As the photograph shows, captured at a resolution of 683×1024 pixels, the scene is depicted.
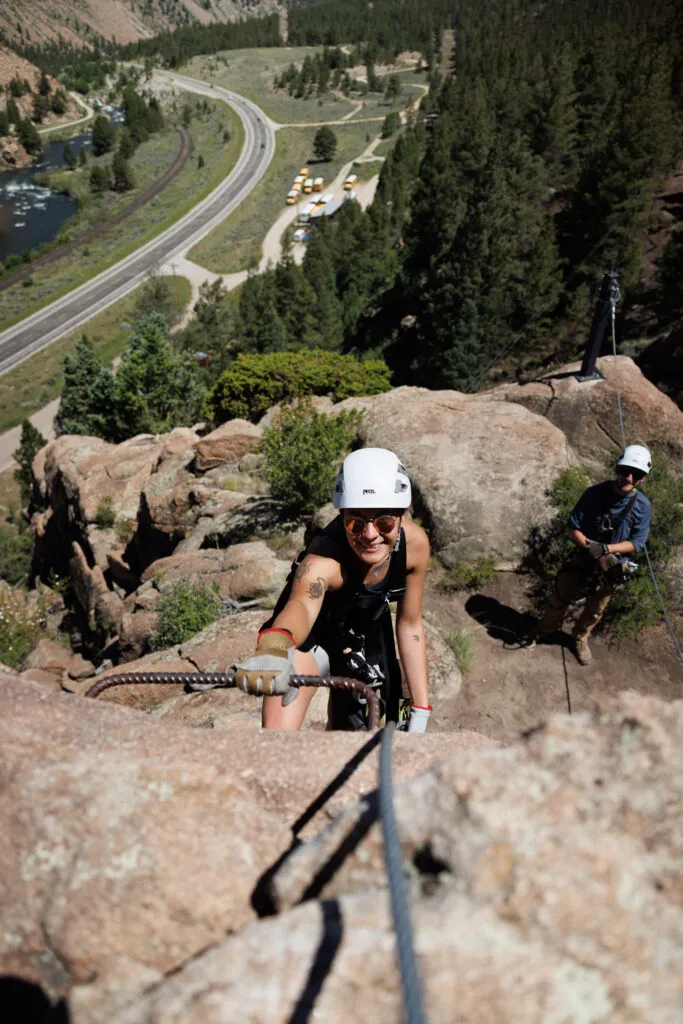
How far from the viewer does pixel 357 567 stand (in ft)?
14.2

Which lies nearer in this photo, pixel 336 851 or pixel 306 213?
pixel 336 851

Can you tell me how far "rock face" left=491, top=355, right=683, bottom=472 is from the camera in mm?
11219

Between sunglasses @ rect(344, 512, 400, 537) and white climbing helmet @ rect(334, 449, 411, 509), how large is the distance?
0.07 metres

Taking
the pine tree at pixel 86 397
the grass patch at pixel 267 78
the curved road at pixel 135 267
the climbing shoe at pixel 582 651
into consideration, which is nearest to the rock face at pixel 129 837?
the climbing shoe at pixel 582 651

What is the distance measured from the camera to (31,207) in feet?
370

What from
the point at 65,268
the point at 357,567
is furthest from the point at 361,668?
the point at 65,268

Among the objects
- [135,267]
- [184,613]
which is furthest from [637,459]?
[135,267]

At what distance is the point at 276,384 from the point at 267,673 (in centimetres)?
1817

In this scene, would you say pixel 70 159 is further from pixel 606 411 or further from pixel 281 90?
pixel 606 411

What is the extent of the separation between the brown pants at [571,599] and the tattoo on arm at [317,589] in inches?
181

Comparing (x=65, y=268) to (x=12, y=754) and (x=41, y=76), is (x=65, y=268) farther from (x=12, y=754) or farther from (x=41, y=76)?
(x=41, y=76)

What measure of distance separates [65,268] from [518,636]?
9415 cm

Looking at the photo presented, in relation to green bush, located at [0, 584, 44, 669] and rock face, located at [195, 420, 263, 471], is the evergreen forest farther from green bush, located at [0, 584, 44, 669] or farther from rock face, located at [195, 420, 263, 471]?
green bush, located at [0, 584, 44, 669]

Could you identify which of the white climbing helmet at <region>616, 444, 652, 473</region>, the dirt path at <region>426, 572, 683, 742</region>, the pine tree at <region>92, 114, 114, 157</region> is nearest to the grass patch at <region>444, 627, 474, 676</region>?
the dirt path at <region>426, 572, 683, 742</region>
